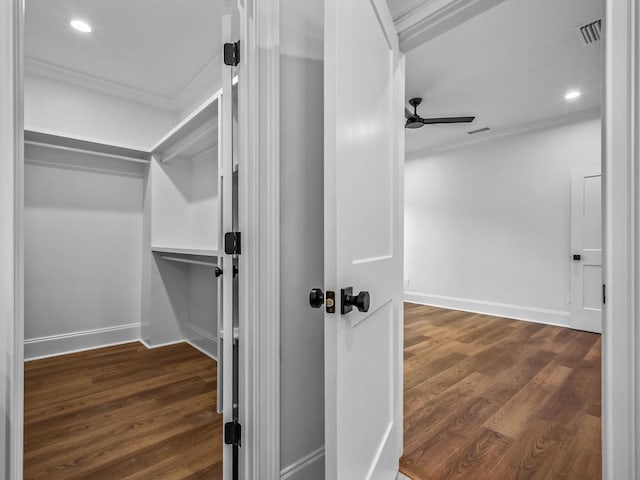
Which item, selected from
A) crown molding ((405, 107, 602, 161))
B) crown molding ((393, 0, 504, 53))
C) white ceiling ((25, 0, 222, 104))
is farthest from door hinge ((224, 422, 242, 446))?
crown molding ((405, 107, 602, 161))

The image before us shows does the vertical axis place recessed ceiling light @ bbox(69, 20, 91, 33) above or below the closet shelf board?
above

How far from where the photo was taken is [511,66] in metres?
2.75

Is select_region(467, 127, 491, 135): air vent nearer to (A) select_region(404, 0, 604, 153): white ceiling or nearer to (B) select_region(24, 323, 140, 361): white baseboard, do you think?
(A) select_region(404, 0, 604, 153): white ceiling

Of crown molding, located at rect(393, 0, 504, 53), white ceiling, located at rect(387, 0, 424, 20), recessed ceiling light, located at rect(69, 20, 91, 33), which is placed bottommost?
crown molding, located at rect(393, 0, 504, 53)

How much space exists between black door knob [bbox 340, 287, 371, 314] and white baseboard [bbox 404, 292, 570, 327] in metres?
4.12

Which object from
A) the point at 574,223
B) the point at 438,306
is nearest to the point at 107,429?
the point at 438,306

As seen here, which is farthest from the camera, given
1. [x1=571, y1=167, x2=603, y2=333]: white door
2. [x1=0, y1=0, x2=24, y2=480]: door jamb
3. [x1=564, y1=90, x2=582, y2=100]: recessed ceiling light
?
[x1=571, y1=167, x2=603, y2=333]: white door

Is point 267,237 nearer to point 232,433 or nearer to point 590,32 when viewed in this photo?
point 232,433

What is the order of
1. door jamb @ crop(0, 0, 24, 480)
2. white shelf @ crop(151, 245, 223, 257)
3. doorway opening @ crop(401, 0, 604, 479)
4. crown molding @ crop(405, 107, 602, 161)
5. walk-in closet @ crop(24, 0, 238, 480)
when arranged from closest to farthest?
door jamb @ crop(0, 0, 24, 480)
doorway opening @ crop(401, 0, 604, 479)
walk-in closet @ crop(24, 0, 238, 480)
white shelf @ crop(151, 245, 223, 257)
crown molding @ crop(405, 107, 602, 161)

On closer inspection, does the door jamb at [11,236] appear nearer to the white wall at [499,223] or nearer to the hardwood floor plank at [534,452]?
the hardwood floor plank at [534,452]

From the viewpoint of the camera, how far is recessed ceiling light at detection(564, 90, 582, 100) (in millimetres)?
3221

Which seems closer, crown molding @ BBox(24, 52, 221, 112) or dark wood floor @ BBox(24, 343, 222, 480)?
dark wood floor @ BBox(24, 343, 222, 480)

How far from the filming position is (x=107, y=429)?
5.86 feet

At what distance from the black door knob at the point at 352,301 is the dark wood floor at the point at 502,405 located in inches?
42.9
